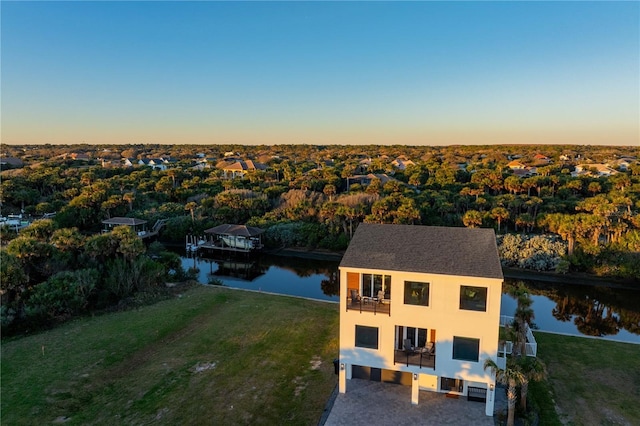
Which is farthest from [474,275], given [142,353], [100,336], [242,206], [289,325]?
[242,206]

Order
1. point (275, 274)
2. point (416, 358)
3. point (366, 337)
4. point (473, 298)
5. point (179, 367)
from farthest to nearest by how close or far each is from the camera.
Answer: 1. point (275, 274)
2. point (179, 367)
3. point (366, 337)
4. point (416, 358)
5. point (473, 298)

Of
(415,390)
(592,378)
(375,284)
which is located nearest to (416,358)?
(415,390)

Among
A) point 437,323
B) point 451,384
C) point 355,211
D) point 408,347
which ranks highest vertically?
point 437,323

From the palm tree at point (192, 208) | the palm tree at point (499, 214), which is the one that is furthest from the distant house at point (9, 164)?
the palm tree at point (499, 214)

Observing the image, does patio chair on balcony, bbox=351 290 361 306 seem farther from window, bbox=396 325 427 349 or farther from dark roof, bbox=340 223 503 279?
window, bbox=396 325 427 349

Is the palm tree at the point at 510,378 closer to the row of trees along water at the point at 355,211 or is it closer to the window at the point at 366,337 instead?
the window at the point at 366,337

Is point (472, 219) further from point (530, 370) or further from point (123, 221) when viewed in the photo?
point (123, 221)

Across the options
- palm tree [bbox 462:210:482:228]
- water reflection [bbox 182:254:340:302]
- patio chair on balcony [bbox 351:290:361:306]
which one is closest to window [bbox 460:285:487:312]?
patio chair on balcony [bbox 351:290:361:306]
